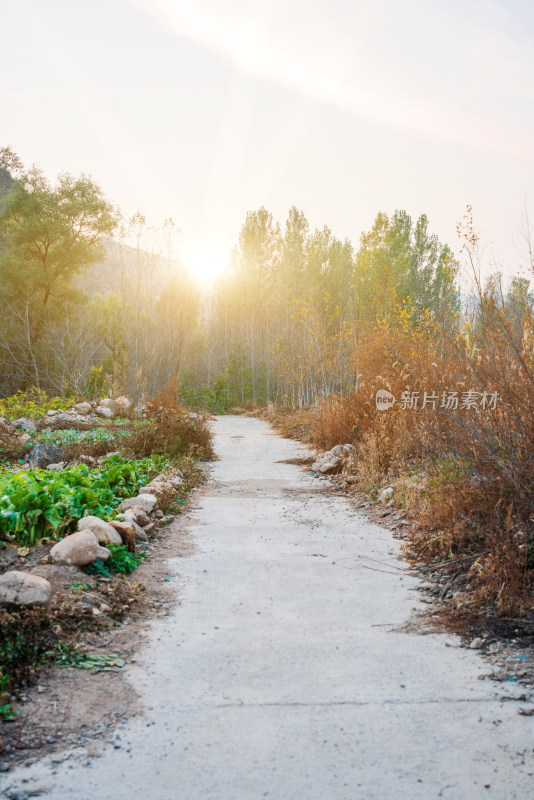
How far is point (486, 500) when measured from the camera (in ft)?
15.6

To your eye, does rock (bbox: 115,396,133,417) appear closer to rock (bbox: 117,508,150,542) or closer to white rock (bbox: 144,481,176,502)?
white rock (bbox: 144,481,176,502)

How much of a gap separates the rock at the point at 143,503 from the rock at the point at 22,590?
8.58 ft

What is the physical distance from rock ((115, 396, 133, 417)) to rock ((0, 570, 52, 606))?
1198 cm

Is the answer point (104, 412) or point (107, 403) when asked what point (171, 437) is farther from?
point (107, 403)

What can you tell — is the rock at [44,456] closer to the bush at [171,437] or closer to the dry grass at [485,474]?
the bush at [171,437]

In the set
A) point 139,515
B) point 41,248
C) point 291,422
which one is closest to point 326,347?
point 291,422

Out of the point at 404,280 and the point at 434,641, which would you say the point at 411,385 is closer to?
the point at 434,641

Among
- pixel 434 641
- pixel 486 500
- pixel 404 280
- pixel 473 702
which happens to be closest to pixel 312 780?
pixel 473 702

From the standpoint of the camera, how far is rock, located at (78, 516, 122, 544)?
504cm

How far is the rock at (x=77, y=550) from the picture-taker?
Result: 459 centimetres

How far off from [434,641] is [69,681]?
2146 mm

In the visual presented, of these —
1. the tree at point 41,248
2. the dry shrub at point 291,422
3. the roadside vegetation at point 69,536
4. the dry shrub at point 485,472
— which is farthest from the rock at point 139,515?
the tree at point 41,248

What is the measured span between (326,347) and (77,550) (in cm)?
1623

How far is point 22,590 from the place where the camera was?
3650 mm
